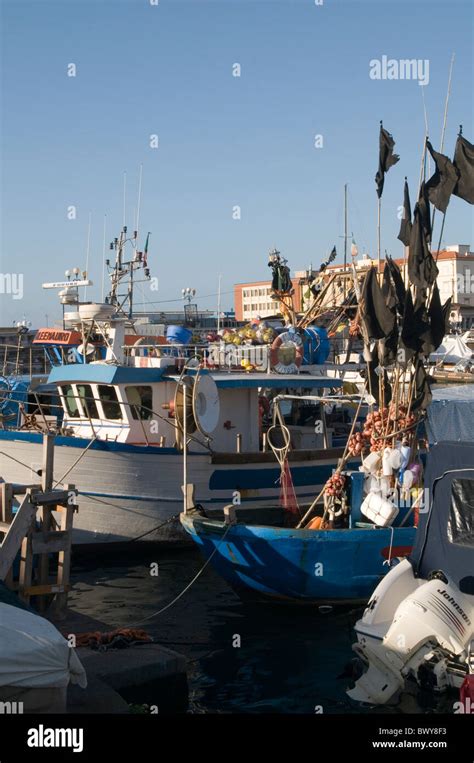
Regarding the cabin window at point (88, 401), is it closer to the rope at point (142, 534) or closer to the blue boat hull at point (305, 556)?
the rope at point (142, 534)

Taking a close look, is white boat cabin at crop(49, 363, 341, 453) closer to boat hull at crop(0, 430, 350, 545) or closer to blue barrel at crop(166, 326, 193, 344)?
boat hull at crop(0, 430, 350, 545)

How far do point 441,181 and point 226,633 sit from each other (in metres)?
7.93

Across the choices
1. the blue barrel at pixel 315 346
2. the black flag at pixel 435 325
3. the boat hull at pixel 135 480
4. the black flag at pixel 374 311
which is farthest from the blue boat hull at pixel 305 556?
the blue barrel at pixel 315 346

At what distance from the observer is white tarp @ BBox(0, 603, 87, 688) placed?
8.01 m

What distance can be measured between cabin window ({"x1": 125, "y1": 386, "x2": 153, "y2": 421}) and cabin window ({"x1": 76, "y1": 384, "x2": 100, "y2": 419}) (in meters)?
0.88

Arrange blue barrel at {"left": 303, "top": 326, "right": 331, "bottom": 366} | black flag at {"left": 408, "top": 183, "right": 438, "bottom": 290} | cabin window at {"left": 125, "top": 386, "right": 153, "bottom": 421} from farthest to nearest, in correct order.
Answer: blue barrel at {"left": 303, "top": 326, "right": 331, "bottom": 366}, cabin window at {"left": 125, "top": 386, "right": 153, "bottom": 421}, black flag at {"left": 408, "top": 183, "right": 438, "bottom": 290}

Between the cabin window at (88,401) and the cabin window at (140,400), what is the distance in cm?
88

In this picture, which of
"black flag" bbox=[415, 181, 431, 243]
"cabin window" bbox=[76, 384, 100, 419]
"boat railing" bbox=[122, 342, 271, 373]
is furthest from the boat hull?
"black flag" bbox=[415, 181, 431, 243]

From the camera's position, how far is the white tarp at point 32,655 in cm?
801

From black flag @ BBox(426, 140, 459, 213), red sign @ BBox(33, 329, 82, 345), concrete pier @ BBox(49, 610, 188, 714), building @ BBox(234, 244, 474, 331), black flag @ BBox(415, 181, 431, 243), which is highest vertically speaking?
building @ BBox(234, 244, 474, 331)

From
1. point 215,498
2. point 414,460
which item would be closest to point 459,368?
point 215,498

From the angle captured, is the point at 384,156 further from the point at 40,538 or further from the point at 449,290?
the point at 449,290

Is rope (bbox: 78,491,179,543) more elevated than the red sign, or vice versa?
the red sign

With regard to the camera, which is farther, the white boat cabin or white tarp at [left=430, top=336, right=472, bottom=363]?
white tarp at [left=430, top=336, right=472, bottom=363]
